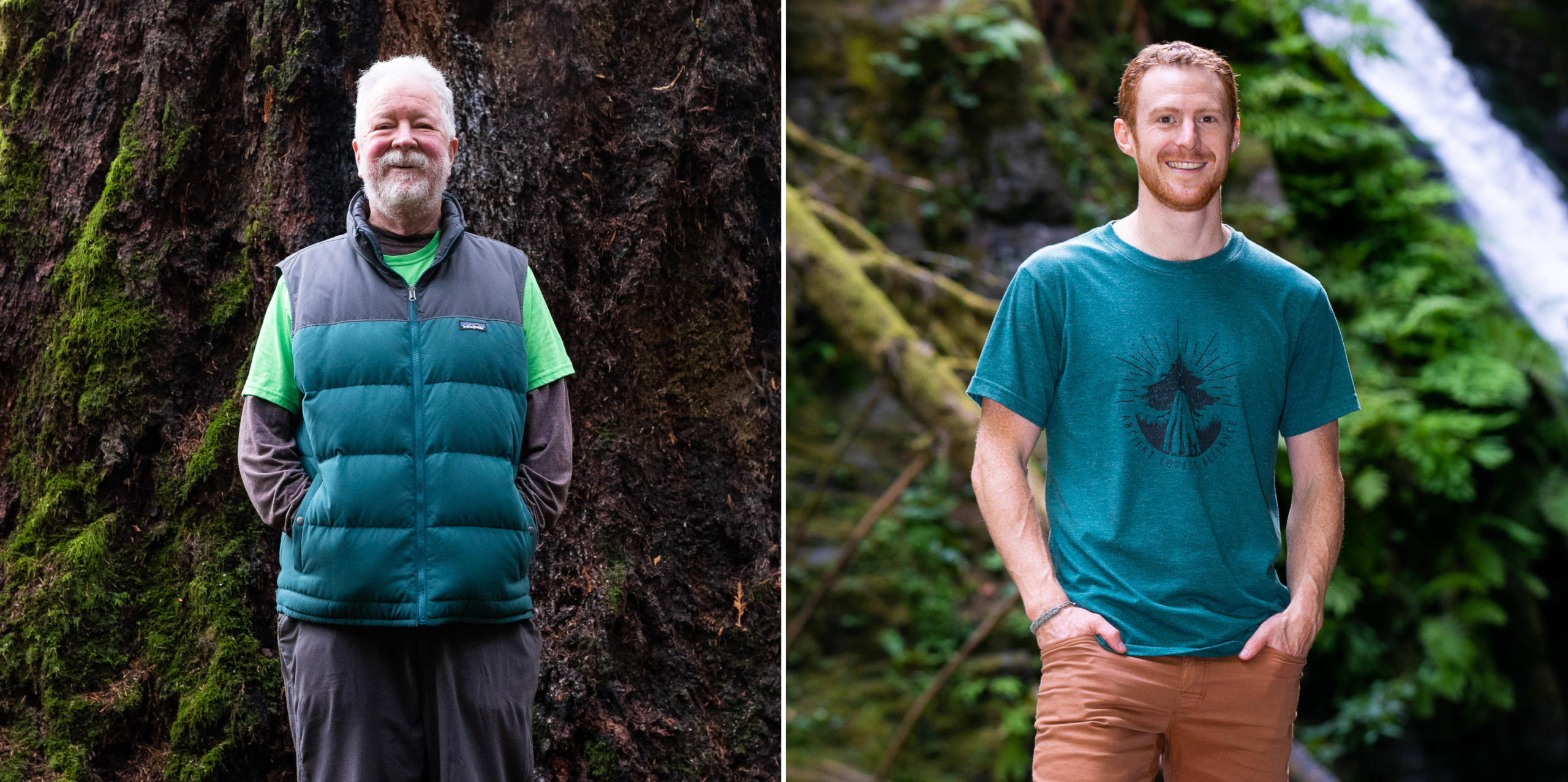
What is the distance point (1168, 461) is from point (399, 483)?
160cm

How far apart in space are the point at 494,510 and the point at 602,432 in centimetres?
74

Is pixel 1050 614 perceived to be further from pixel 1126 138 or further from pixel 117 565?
pixel 117 565

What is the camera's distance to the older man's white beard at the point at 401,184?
8.48 ft

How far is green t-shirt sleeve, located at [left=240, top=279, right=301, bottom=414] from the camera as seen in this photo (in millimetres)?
2502

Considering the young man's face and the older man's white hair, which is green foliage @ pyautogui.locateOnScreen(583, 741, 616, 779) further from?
the young man's face

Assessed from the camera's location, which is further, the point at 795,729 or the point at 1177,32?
the point at 1177,32

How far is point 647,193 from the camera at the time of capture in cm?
324

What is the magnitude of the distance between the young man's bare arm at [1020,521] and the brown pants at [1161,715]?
4 centimetres

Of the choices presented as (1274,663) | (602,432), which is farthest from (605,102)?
(1274,663)

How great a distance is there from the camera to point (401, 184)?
2.58 meters

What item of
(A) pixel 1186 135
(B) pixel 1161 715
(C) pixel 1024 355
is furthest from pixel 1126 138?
(B) pixel 1161 715

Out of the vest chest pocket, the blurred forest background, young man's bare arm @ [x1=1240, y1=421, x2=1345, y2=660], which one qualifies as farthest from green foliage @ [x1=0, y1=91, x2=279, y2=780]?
the blurred forest background

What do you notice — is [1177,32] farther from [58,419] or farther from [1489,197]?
[58,419]

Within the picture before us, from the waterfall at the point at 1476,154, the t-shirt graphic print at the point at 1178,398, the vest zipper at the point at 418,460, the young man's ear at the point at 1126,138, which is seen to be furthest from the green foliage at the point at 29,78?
the waterfall at the point at 1476,154
